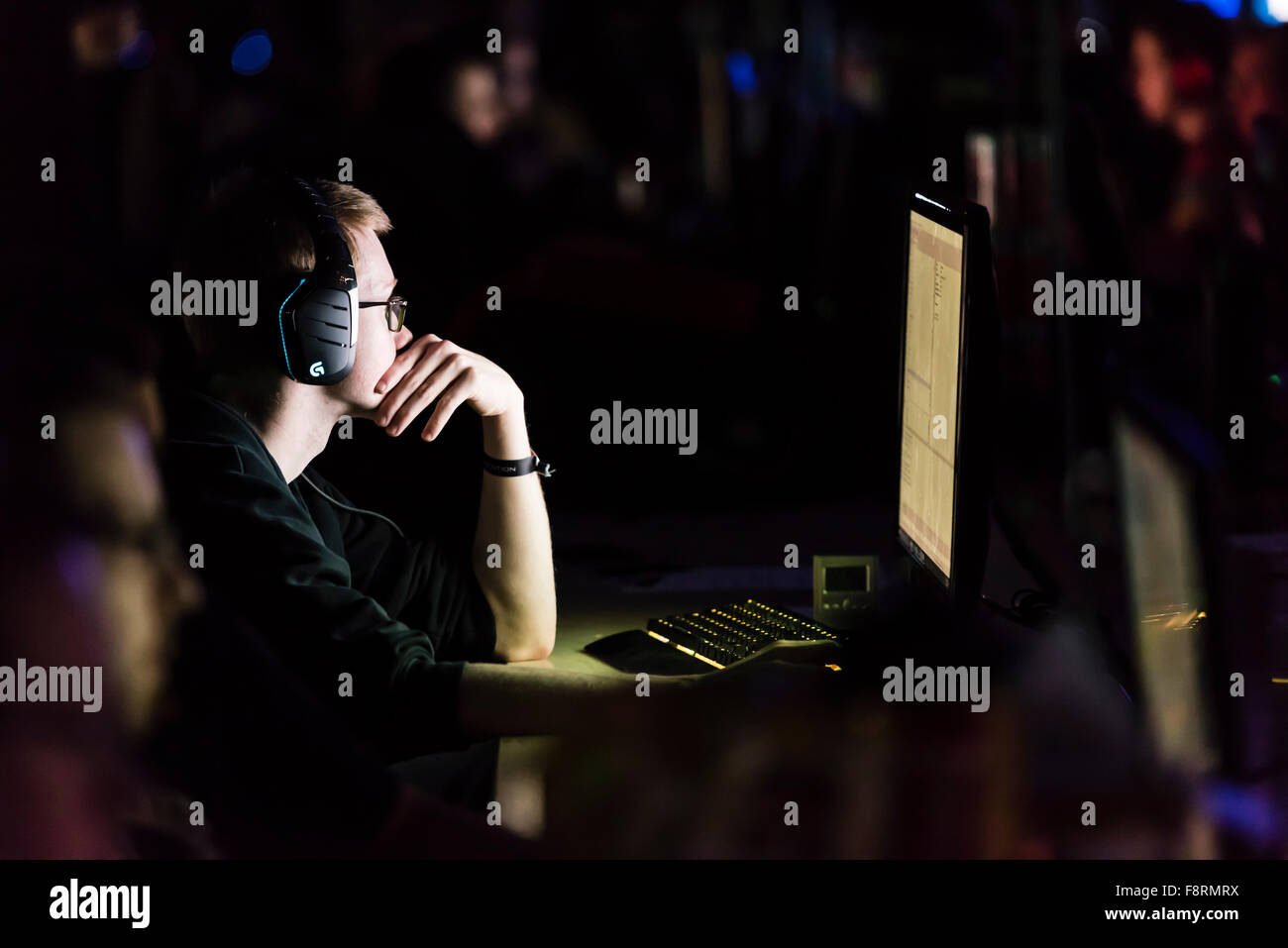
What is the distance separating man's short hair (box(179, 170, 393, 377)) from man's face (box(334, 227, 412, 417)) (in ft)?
0.06

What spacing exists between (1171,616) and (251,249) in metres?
1.26

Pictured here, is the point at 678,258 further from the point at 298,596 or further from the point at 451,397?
the point at 298,596

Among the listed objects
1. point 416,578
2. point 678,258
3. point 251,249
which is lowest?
point 416,578

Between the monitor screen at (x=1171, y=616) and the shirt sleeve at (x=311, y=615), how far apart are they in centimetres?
86

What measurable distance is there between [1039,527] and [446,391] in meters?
1.09

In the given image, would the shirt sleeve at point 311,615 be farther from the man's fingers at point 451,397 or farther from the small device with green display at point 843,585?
the small device with green display at point 843,585

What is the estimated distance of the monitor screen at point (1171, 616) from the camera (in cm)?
155

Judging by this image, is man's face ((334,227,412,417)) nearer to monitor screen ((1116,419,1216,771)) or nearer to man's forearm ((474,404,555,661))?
man's forearm ((474,404,555,661))

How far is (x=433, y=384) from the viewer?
5.31 feet

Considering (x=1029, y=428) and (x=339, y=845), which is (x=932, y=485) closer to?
(x=339, y=845)

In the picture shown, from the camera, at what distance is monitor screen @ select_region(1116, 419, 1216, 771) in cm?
155

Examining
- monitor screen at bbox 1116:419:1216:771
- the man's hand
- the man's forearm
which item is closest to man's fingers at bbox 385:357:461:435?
the man's hand

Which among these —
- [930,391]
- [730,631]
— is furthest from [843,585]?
[930,391]

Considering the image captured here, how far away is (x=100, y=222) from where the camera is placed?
5.74 ft
